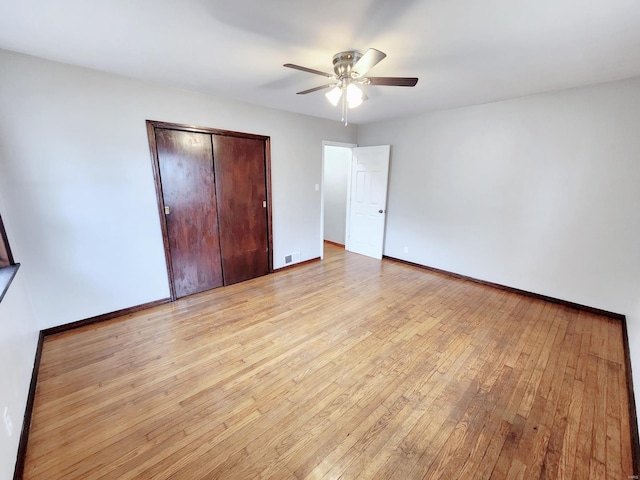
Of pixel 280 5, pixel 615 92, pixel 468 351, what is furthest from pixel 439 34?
pixel 468 351

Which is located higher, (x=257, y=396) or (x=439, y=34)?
(x=439, y=34)

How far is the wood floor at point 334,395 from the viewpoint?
1.39m

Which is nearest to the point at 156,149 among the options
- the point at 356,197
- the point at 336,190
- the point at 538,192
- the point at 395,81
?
the point at 395,81

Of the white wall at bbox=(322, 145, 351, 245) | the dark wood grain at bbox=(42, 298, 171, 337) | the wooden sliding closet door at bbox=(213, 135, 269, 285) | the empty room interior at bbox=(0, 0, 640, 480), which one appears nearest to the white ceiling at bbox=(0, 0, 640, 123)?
the empty room interior at bbox=(0, 0, 640, 480)

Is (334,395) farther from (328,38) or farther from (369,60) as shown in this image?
(328,38)

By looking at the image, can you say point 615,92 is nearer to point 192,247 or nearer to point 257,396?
point 257,396

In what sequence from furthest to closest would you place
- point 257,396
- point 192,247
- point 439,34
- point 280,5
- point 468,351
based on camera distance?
point 192,247 < point 468,351 < point 257,396 < point 439,34 < point 280,5

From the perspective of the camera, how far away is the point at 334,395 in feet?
5.95

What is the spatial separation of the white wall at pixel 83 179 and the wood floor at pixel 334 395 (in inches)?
16.4

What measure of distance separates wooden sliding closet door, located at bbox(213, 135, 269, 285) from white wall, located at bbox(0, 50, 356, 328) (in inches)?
15.5

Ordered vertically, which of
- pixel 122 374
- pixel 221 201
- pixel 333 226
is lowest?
pixel 122 374

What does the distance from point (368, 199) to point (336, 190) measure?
1.03 metres

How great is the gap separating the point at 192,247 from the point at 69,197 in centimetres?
119

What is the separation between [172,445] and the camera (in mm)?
1466
